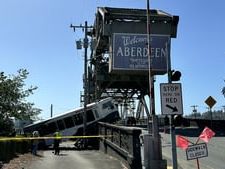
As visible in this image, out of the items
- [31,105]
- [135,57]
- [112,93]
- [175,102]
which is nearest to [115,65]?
[135,57]

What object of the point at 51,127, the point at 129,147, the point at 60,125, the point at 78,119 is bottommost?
the point at 129,147

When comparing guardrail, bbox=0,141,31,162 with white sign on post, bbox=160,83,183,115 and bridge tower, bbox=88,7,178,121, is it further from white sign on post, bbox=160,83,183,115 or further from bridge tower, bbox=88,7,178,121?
bridge tower, bbox=88,7,178,121

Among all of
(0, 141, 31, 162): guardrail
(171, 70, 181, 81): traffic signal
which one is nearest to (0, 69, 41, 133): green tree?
(0, 141, 31, 162): guardrail

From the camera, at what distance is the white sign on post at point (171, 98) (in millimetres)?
13828

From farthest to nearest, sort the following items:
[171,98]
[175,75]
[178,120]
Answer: [175,75], [171,98], [178,120]

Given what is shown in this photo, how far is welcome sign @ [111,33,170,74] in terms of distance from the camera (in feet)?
200

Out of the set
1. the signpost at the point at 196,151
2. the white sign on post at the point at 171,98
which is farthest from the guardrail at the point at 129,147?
the signpost at the point at 196,151

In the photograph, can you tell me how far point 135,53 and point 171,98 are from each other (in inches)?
1868

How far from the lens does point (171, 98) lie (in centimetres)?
1402

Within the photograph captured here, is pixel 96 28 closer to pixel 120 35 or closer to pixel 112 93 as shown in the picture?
pixel 120 35

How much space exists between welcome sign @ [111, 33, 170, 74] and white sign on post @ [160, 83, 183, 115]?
46.6 metres

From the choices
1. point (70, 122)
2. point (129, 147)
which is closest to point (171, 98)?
point (129, 147)

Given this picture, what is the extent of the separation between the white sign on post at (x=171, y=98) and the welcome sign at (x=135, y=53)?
153ft

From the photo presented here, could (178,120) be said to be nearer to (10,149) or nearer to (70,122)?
(10,149)
